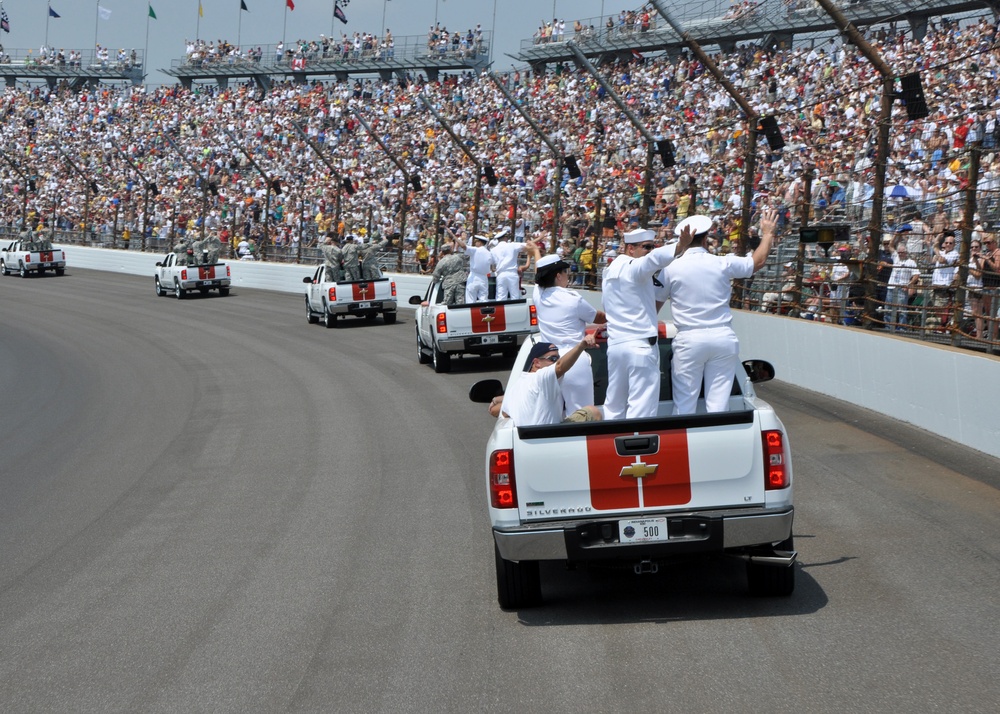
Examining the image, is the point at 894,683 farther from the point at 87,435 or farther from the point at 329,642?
the point at 87,435

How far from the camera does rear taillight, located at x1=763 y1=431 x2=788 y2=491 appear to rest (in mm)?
6117

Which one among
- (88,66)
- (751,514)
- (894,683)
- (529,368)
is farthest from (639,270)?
(88,66)

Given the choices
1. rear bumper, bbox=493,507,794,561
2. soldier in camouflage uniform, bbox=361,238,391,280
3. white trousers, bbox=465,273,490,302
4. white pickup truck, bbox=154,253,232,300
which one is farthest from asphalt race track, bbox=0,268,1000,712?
white pickup truck, bbox=154,253,232,300

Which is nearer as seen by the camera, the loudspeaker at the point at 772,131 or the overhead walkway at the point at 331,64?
the loudspeaker at the point at 772,131

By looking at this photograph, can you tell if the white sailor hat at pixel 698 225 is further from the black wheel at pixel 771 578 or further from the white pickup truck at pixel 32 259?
the white pickup truck at pixel 32 259

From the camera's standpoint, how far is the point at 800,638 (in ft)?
18.8

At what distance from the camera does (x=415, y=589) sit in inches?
272

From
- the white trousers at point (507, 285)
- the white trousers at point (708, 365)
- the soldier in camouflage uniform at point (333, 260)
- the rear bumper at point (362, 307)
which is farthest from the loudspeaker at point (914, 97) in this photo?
the soldier in camouflage uniform at point (333, 260)

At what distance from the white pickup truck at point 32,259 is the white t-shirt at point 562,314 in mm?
45929

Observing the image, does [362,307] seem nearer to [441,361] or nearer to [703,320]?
[441,361]

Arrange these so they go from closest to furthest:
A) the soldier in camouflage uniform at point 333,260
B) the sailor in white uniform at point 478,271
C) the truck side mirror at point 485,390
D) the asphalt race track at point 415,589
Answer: the asphalt race track at point 415,589 < the truck side mirror at point 485,390 < the sailor in white uniform at point 478,271 < the soldier in camouflage uniform at point 333,260

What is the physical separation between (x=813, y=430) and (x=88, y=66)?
256 ft

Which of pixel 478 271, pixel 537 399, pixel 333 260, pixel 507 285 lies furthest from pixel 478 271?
pixel 537 399

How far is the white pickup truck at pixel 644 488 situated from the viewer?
20.0ft
